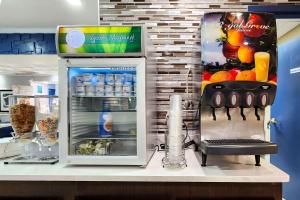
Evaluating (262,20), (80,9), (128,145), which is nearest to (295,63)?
(262,20)

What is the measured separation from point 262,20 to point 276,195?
91 cm

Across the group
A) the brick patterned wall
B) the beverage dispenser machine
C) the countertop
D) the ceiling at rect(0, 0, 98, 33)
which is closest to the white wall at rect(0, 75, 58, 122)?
the ceiling at rect(0, 0, 98, 33)

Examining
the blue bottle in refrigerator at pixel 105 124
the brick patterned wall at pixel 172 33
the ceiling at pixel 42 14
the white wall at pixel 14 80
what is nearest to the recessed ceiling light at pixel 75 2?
the ceiling at pixel 42 14

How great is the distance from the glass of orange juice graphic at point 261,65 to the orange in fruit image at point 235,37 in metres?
0.11

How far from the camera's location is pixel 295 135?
3.23 meters

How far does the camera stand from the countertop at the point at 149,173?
4.25 feet

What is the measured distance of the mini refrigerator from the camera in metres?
1.43

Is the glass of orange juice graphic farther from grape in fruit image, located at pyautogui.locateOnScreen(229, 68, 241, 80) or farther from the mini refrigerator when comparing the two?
the mini refrigerator

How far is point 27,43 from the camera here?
4.88 meters

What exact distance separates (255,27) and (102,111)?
1013mm

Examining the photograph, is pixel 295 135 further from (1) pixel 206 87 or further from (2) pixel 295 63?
(1) pixel 206 87

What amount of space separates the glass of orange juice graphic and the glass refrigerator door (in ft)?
2.20

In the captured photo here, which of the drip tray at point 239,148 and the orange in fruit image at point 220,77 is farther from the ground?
the orange in fruit image at point 220,77

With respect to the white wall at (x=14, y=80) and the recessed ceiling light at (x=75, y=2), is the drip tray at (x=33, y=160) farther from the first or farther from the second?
the white wall at (x=14, y=80)
